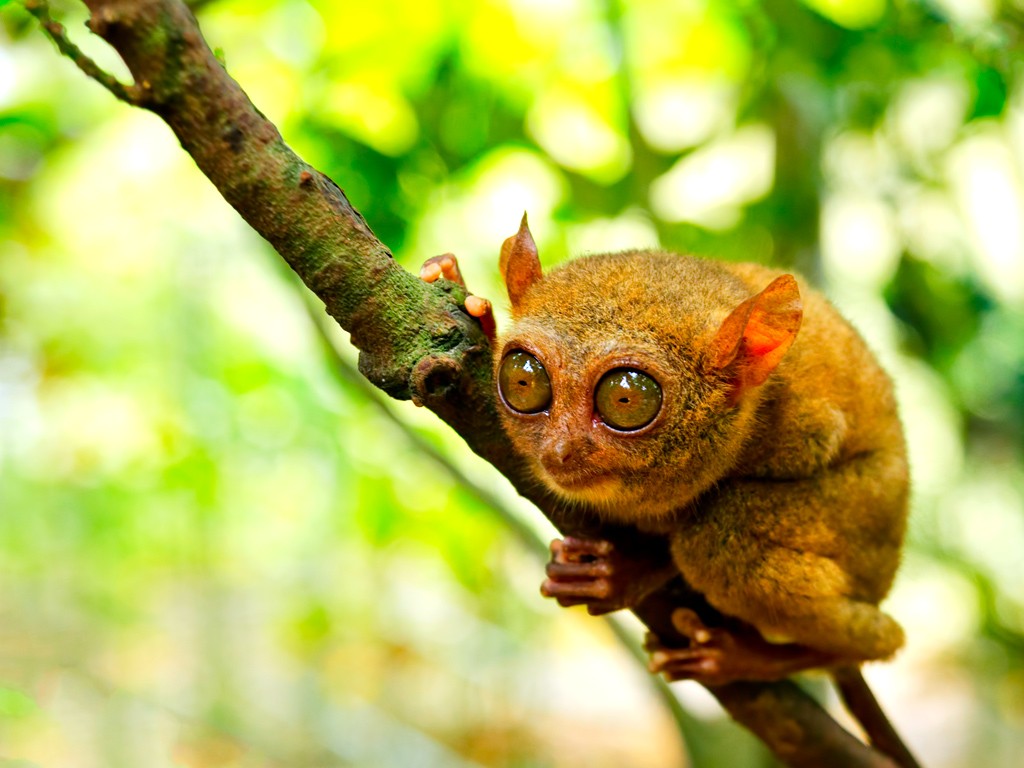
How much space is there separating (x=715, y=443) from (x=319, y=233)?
1.09 metres

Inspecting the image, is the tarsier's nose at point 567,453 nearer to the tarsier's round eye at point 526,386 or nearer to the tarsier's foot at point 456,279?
the tarsier's round eye at point 526,386

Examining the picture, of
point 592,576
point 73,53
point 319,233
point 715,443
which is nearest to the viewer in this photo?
point 73,53

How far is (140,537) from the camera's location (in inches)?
270

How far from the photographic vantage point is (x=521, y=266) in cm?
253

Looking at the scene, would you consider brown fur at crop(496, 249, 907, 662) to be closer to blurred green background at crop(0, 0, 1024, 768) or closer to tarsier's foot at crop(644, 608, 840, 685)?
tarsier's foot at crop(644, 608, 840, 685)

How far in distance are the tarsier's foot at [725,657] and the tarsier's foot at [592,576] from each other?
0.25m

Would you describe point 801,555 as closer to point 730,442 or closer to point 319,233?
point 730,442

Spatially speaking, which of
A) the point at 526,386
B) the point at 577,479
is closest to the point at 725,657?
the point at 577,479

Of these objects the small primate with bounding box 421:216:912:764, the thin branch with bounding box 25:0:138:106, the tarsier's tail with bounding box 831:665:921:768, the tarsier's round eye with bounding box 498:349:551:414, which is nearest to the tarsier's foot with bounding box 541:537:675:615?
the small primate with bounding box 421:216:912:764

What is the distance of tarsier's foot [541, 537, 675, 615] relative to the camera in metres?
2.48

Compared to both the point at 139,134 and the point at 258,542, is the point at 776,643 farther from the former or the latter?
the point at 258,542

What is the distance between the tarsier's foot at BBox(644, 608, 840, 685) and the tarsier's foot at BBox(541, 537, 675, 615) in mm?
251

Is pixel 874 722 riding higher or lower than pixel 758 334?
lower

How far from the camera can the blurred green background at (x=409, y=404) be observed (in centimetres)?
360
